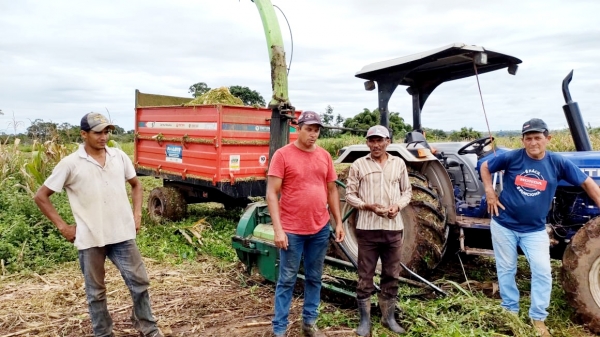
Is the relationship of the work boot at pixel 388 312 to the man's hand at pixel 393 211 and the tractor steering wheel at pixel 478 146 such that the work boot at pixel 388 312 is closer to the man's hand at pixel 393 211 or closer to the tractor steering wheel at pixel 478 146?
the man's hand at pixel 393 211

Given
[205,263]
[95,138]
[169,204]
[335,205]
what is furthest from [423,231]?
[169,204]

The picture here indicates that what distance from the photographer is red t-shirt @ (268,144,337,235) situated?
331 cm

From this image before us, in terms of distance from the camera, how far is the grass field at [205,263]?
3.55 metres

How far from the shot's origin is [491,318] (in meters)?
3.58

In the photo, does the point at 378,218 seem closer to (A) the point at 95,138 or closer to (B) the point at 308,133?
(B) the point at 308,133

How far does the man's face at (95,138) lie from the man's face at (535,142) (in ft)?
9.88

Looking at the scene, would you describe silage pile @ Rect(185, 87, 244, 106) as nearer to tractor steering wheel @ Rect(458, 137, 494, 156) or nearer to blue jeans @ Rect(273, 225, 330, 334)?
tractor steering wheel @ Rect(458, 137, 494, 156)

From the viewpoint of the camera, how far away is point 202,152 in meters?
6.93

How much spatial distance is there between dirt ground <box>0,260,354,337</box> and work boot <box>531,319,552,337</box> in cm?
135

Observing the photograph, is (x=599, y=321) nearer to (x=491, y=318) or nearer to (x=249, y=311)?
(x=491, y=318)

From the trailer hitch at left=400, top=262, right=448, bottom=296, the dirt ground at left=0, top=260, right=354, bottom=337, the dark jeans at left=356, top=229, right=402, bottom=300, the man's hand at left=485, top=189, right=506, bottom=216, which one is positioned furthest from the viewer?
the trailer hitch at left=400, top=262, right=448, bottom=296

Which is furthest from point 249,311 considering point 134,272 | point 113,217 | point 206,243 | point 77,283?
point 206,243

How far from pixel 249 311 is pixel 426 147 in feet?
8.09

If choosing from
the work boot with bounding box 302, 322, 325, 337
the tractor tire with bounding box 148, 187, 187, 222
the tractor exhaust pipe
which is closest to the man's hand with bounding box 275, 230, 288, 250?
the work boot with bounding box 302, 322, 325, 337
